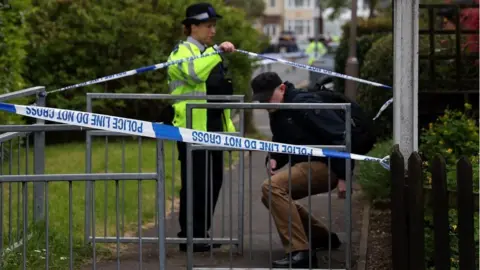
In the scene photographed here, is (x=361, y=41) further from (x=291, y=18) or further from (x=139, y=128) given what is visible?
(x=291, y=18)

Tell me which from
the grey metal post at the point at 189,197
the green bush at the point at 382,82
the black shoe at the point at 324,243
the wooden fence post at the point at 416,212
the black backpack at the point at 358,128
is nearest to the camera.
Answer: the wooden fence post at the point at 416,212

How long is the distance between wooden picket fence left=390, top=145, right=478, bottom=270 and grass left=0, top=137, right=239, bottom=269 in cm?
149

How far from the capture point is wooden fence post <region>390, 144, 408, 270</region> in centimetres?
528

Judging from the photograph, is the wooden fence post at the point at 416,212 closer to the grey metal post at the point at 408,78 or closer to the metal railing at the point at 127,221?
the grey metal post at the point at 408,78

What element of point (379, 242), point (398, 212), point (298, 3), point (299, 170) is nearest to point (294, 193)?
point (299, 170)

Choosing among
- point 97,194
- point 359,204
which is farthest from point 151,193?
point 359,204

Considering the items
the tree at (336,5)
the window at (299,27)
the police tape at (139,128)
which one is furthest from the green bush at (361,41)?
the window at (299,27)

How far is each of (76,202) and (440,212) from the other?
5.27 metres

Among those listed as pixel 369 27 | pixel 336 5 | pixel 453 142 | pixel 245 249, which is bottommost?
pixel 245 249

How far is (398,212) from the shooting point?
532 centimetres

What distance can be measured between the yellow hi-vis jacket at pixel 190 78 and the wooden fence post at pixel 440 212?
279 cm

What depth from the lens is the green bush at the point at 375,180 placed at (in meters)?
8.75

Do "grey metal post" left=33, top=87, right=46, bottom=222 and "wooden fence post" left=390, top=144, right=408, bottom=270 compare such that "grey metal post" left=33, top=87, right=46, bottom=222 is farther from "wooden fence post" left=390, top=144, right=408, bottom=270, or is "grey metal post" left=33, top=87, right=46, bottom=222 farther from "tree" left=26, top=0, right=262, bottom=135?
"tree" left=26, top=0, right=262, bottom=135

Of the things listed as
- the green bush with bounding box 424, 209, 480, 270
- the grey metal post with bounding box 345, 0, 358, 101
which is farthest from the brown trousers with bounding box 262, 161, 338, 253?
the grey metal post with bounding box 345, 0, 358, 101
